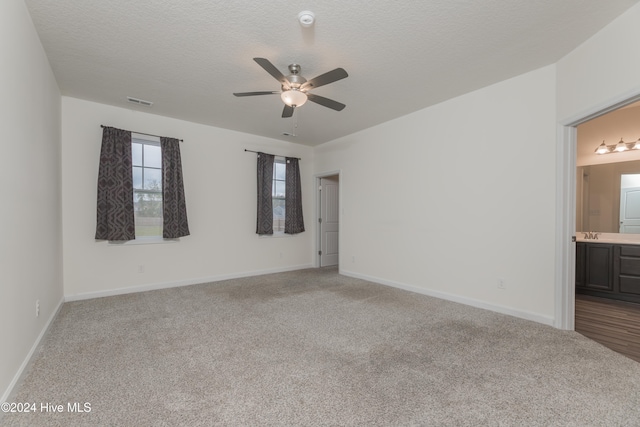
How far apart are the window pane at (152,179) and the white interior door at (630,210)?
23.0 feet

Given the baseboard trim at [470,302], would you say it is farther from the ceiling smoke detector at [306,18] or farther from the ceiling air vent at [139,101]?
the ceiling air vent at [139,101]

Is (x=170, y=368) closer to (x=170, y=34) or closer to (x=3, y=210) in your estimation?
(x=3, y=210)

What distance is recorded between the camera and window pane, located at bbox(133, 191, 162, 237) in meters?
4.37

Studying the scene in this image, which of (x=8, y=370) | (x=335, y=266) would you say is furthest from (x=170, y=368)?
(x=335, y=266)

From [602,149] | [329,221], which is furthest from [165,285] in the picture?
[602,149]

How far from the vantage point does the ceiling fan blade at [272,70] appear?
224 cm

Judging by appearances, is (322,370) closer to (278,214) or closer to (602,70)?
(602,70)

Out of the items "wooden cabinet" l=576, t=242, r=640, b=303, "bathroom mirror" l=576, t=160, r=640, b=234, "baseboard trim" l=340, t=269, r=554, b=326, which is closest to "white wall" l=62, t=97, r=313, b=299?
"baseboard trim" l=340, t=269, r=554, b=326

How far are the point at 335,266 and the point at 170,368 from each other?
180 inches

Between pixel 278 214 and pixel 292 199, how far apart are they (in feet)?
1.38

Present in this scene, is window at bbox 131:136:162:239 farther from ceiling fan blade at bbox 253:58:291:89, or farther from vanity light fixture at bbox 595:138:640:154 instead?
vanity light fixture at bbox 595:138:640:154

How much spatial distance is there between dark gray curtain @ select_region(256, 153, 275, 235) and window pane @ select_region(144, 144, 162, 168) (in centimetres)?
166

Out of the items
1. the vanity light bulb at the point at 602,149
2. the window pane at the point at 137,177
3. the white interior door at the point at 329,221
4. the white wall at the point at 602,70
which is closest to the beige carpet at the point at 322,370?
the window pane at the point at 137,177

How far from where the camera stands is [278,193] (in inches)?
230
